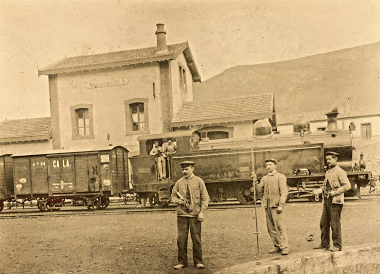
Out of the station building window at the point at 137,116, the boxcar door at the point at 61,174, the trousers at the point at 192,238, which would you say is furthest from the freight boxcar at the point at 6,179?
the trousers at the point at 192,238

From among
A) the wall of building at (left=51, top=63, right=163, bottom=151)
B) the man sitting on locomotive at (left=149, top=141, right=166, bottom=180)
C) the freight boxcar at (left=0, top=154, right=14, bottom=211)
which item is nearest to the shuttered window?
the wall of building at (left=51, top=63, right=163, bottom=151)

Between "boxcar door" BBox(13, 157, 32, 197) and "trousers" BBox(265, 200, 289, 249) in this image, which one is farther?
"boxcar door" BBox(13, 157, 32, 197)

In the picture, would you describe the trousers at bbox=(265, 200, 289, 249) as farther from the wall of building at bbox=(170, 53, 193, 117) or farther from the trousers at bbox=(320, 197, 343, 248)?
the wall of building at bbox=(170, 53, 193, 117)

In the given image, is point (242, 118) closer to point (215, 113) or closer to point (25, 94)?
point (215, 113)

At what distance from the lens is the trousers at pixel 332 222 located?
6.13 meters

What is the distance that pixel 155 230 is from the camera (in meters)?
9.09

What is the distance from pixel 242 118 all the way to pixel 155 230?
24.8 feet

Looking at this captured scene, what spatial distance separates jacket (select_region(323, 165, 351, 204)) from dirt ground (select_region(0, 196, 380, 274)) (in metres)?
1.18

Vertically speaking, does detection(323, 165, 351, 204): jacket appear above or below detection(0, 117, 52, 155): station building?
below

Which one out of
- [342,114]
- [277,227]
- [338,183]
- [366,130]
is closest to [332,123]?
[338,183]

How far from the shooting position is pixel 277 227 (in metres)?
6.29

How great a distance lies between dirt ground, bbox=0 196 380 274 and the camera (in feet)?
20.9

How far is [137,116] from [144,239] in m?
9.71

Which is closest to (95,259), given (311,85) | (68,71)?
(68,71)
